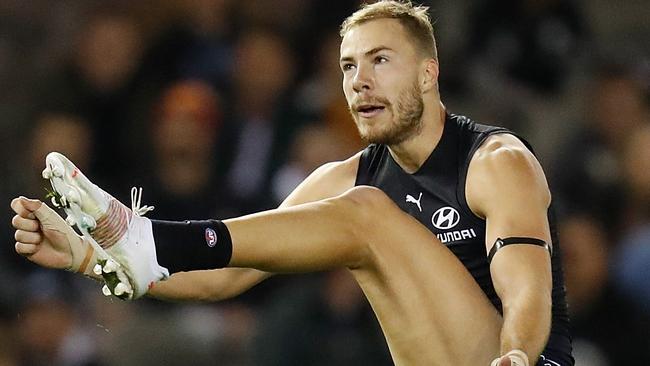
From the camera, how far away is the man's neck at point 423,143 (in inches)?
164

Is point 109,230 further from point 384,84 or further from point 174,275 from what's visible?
point 384,84

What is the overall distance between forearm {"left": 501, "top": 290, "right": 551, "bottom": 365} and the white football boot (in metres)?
0.93

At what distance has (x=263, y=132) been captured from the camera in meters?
6.62

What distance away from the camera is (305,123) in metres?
6.54

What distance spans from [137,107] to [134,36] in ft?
1.59

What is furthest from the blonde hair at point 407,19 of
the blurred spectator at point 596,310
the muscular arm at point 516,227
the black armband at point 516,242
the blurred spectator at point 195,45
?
the blurred spectator at point 195,45

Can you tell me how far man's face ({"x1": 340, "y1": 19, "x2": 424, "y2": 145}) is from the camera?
13.3 feet

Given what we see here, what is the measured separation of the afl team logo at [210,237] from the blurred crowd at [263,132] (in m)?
2.15

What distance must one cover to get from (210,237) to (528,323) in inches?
34.6

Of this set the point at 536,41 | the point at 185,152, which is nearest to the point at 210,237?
the point at 185,152

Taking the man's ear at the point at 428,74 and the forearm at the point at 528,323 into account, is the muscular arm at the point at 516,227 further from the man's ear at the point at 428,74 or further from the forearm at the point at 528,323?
the man's ear at the point at 428,74

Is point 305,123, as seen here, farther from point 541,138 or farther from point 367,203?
point 367,203

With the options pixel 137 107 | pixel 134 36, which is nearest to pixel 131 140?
pixel 137 107

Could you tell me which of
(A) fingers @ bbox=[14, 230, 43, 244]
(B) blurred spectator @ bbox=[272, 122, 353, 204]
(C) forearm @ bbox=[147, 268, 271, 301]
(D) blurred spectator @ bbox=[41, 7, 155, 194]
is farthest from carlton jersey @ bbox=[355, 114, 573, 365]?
(D) blurred spectator @ bbox=[41, 7, 155, 194]
